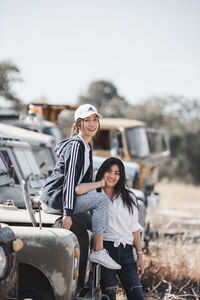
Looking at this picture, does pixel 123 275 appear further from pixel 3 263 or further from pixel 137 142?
pixel 137 142

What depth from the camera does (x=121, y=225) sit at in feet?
13.5

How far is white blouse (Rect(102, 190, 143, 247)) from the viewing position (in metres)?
4.05

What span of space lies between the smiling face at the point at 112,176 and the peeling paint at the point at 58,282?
103 centimetres

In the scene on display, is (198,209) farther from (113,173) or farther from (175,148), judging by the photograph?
(175,148)

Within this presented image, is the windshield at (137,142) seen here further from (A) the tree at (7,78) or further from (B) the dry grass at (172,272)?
(A) the tree at (7,78)

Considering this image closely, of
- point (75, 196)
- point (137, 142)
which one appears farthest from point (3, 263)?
point (137, 142)

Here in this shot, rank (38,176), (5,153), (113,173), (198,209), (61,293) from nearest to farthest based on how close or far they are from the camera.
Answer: (61,293)
(113,173)
(5,153)
(38,176)
(198,209)

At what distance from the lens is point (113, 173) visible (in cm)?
416

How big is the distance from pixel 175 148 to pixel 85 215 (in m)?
27.5

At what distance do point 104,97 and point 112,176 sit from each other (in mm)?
37867

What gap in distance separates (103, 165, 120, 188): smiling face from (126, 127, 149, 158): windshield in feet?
25.4

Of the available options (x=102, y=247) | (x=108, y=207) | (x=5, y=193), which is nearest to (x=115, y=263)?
(x=102, y=247)

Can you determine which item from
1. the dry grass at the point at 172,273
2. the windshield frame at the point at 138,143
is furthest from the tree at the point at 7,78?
the dry grass at the point at 172,273

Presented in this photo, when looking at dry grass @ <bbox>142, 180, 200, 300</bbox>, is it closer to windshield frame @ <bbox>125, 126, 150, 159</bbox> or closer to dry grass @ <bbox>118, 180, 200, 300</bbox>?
dry grass @ <bbox>118, 180, 200, 300</bbox>
